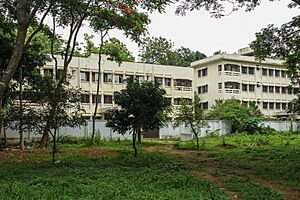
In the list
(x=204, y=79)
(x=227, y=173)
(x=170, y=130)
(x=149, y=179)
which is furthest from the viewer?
(x=204, y=79)

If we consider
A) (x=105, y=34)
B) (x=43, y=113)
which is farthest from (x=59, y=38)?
(x=43, y=113)

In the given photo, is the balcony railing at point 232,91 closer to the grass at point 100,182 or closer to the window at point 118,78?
the window at point 118,78

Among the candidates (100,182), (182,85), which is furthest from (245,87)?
(100,182)

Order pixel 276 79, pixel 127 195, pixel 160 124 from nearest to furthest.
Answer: pixel 127 195 < pixel 160 124 < pixel 276 79

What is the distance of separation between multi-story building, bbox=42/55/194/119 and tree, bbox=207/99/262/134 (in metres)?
5.11

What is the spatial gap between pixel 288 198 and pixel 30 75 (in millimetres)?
17309

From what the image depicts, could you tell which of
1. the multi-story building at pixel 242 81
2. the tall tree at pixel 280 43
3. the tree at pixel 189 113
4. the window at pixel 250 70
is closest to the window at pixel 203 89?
the multi-story building at pixel 242 81

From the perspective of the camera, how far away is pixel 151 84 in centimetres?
1586

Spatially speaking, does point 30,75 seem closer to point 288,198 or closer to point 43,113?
point 43,113

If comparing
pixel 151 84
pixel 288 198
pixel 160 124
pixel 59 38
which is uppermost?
pixel 59 38

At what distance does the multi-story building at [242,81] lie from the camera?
46.7 meters

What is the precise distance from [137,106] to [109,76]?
25.1m

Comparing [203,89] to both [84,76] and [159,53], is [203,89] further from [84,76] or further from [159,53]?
[84,76]

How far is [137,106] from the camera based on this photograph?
15234 millimetres
